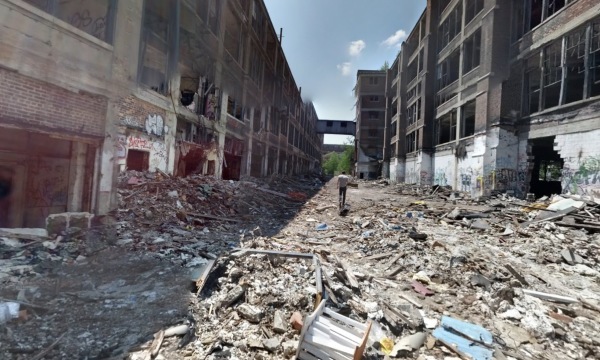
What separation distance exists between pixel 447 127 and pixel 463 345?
24.2m

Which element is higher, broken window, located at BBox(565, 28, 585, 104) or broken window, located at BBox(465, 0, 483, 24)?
broken window, located at BBox(465, 0, 483, 24)

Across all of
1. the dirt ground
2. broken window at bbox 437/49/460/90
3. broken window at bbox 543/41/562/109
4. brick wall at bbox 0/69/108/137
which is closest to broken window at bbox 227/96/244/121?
brick wall at bbox 0/69/108/137

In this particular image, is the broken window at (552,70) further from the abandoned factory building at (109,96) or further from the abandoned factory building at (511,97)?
the abandoned factory building at (109,96)

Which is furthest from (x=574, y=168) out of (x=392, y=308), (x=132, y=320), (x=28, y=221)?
Result: (x=28, y=221)

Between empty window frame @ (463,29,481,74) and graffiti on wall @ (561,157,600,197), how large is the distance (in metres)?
10.1

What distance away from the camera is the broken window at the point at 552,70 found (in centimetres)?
1343

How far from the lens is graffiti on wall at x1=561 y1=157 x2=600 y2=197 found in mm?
11031

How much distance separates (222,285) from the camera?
13.4 feet

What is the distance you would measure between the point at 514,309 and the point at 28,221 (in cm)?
998

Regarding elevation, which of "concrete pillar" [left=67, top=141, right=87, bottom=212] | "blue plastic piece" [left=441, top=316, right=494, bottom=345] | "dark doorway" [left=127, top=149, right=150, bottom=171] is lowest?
"blue plastic piece" [left=441, top=316, right=494, bottom=345]

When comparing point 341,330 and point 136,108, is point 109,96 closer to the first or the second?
point 136,108

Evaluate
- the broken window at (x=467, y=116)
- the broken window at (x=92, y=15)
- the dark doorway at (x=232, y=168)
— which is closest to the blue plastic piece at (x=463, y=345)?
the broken window at (x=92, y=15)

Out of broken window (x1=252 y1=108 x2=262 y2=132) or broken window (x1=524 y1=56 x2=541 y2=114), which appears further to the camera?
broken window (x1=252 y1=108 x2=262 y2=132)

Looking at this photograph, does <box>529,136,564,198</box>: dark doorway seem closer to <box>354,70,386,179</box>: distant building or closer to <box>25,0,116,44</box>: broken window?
<box>25,0,116,44</box>: broken window
